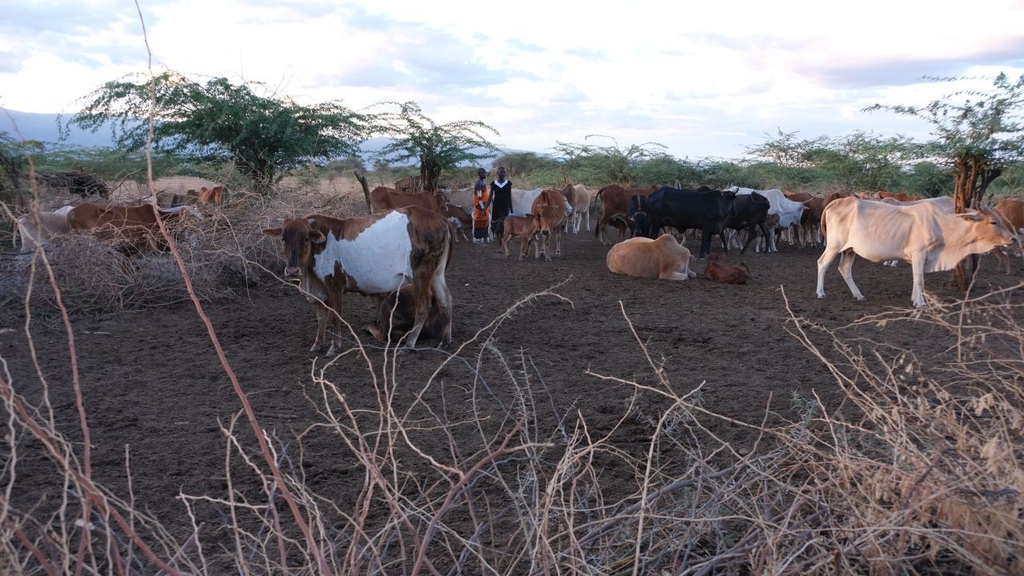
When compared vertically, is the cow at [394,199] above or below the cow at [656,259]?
above

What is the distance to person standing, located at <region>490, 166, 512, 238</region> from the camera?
17.4 meters

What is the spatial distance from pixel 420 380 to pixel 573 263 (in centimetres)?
864

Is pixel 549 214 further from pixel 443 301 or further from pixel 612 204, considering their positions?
pixel 443 301

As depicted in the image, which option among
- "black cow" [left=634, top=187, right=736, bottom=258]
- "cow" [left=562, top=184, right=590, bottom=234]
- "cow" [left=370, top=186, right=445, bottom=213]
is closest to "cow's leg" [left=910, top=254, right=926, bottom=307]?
"black cow" [left=634, top=187, right=736, bottom=258]

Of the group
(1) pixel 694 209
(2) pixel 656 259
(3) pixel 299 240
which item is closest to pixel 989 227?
(2) pixel 656 259

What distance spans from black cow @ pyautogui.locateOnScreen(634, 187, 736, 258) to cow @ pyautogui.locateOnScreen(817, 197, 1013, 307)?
498 centimetres

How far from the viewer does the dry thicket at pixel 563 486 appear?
7.23ft

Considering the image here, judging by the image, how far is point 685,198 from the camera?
1608cm

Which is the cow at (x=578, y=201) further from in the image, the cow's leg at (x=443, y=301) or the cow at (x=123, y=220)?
the cow's leg at (x=443, y=301)

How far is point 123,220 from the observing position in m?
10.5

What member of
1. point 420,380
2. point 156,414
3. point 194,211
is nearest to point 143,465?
point 156,414

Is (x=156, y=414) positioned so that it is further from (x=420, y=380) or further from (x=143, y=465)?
(x=420, y=380)

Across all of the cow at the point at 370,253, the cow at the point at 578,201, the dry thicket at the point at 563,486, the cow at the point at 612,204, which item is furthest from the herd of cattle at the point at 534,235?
the cow at the point at 578,201

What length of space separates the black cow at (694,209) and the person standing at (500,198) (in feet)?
10.5
